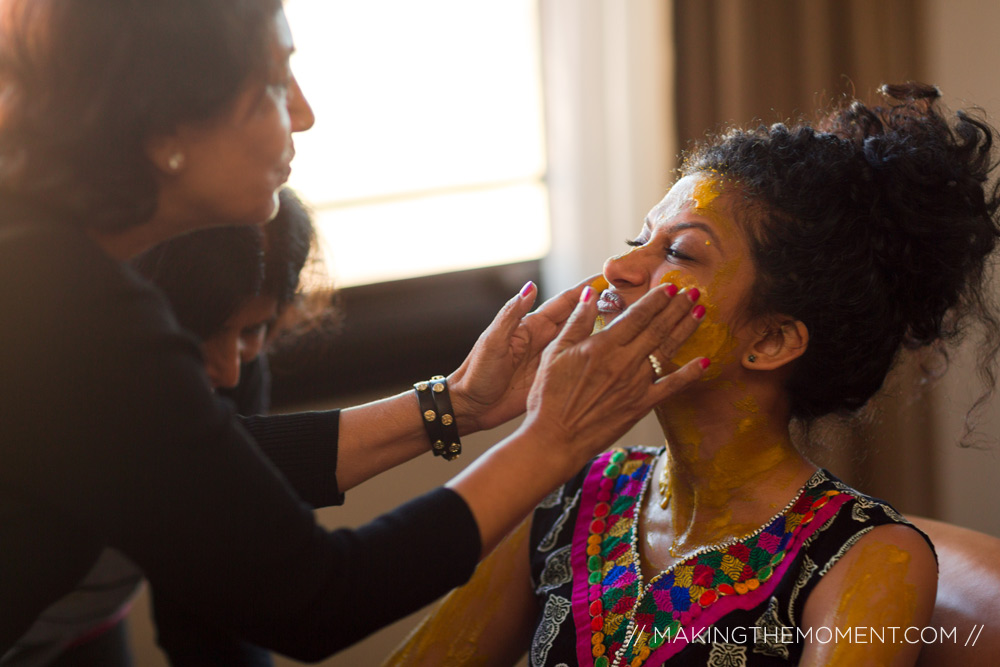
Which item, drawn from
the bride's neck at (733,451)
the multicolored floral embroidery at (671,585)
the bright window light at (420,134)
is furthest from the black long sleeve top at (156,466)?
the bright window light at (420,134)

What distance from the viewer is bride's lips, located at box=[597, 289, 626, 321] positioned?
1.22m

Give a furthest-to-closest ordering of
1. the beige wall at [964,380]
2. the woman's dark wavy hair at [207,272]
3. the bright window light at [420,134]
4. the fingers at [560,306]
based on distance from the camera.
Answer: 1. the bright window light at [420,134]
2. the beige wall at [964,380]
3. the woman's dark wavy hair at [207,272]
4. the fingers at [560,306]

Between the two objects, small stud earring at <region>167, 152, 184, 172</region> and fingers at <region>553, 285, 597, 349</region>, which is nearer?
small stud earring at <region>167, 152, 184, 172</region>

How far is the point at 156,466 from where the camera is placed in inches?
29.6

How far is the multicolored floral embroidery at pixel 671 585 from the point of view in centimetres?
112

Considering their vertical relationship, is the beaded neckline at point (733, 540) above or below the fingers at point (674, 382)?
below

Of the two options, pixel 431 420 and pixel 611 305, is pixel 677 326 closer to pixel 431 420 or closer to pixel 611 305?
pixel 611 305

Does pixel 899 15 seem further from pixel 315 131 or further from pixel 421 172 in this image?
pixel 315 131

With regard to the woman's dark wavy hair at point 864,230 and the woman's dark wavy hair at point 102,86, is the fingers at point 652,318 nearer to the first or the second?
the woman's dark wavy hair at point 864,230

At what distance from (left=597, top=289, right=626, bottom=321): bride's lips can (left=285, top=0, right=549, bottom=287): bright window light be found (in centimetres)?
109

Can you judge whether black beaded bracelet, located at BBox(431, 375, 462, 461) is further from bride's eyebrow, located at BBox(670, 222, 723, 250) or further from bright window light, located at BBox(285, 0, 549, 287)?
bright window light, located at BBox(285, 0, 549, 287)

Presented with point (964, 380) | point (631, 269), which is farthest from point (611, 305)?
point (964, 380)

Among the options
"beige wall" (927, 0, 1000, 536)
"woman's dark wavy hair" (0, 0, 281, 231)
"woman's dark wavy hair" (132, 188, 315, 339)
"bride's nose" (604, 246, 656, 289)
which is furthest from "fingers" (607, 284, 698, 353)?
"beige wall" (927, 0, 1000, 536)

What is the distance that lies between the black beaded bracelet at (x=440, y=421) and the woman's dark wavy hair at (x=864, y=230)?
0.46 m
